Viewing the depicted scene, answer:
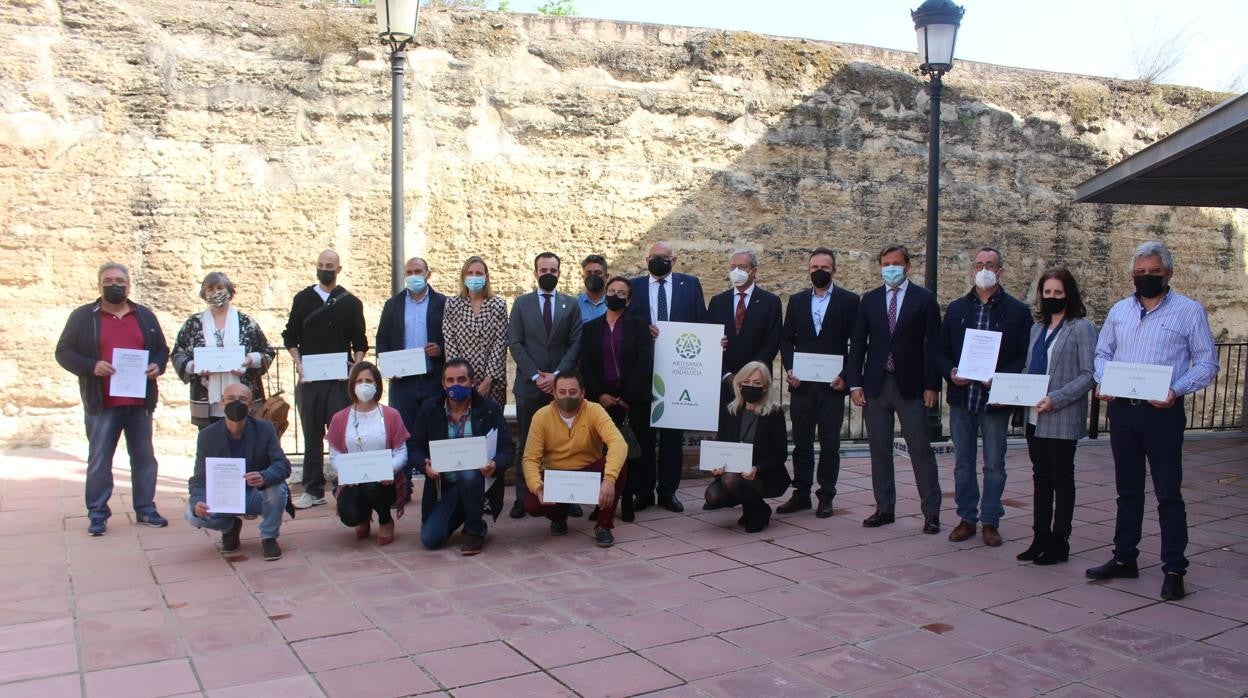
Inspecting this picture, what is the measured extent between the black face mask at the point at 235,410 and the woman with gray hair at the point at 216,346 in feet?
2.86

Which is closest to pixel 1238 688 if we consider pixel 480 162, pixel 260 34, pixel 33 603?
pixel 33 603

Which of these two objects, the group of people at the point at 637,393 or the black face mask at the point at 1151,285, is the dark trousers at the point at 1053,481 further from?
the black face mask at the point at 1151,285

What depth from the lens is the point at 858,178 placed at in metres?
13.2

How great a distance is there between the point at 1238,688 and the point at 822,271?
12.9 ft

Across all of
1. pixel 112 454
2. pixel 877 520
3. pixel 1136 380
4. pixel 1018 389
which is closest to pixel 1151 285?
pixel 1136 380

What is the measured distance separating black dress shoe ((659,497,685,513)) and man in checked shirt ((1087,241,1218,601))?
3.16m

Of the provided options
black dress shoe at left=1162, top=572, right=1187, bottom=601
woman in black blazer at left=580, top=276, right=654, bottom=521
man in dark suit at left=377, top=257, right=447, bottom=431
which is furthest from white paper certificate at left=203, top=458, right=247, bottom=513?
black dress shoe at left=1162, top=572, right=1187, bottom=601

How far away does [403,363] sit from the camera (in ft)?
24.3

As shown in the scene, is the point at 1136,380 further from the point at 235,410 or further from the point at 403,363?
the point at 235,410

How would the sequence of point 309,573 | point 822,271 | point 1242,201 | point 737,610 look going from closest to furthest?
point 737,610, point 309,573, point 822,271, point 1242,201

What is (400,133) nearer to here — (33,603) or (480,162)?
(480,162)

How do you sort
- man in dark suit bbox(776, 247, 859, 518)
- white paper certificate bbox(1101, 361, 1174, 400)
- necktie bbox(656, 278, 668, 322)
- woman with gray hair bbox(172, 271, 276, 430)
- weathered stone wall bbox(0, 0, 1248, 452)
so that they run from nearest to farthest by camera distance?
white paper certificate bbox(1101, 361, 1174, 400), woman with gray hair bbox(172, 271, 276, 430), man in dark suit bbox(776, 247, 859, 518), necktie bbox(656, 278, 668, 322), weathered stone wall bbox(0, 0, 1248, 452)

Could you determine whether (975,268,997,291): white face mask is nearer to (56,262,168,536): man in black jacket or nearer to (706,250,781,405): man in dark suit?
(706,250,781,405): man in dark suit

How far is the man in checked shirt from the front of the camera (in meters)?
5.42
